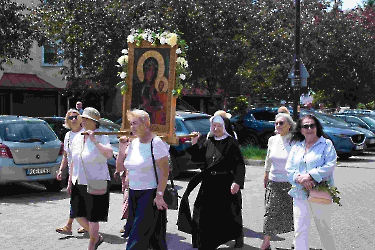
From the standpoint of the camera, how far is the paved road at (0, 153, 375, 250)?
799 centimetres

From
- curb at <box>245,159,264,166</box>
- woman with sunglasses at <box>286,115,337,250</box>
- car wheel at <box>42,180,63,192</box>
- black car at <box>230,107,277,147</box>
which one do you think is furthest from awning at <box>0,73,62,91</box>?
woman with sunglasses at <box>286,115,337,250</box>

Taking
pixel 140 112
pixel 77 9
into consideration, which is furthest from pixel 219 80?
pixel 140 112

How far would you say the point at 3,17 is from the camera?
63.2ft

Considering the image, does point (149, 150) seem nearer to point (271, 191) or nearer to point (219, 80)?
point (271, 191)

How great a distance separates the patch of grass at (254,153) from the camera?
19.5 metres

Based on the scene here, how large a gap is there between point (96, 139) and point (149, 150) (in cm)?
121

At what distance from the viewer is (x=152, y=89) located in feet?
25.8

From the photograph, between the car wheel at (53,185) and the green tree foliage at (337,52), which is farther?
the green tree foliage at (337,52)

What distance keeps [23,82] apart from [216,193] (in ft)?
80.0

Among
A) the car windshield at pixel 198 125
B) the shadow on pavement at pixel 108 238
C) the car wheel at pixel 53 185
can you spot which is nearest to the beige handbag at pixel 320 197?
the shadow on pavement at pixel 108 238

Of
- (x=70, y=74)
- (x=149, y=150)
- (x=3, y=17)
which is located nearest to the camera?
(x=149, y=150)

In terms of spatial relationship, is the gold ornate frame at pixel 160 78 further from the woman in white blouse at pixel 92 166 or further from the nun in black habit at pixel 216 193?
the woman in white blouse at pixel 92 166

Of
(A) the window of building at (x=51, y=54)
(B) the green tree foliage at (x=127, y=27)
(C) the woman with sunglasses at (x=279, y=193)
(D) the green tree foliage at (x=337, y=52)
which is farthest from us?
(D) the green tree foliage at (x=337, y=52)

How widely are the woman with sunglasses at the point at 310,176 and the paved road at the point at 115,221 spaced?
1769 mm
